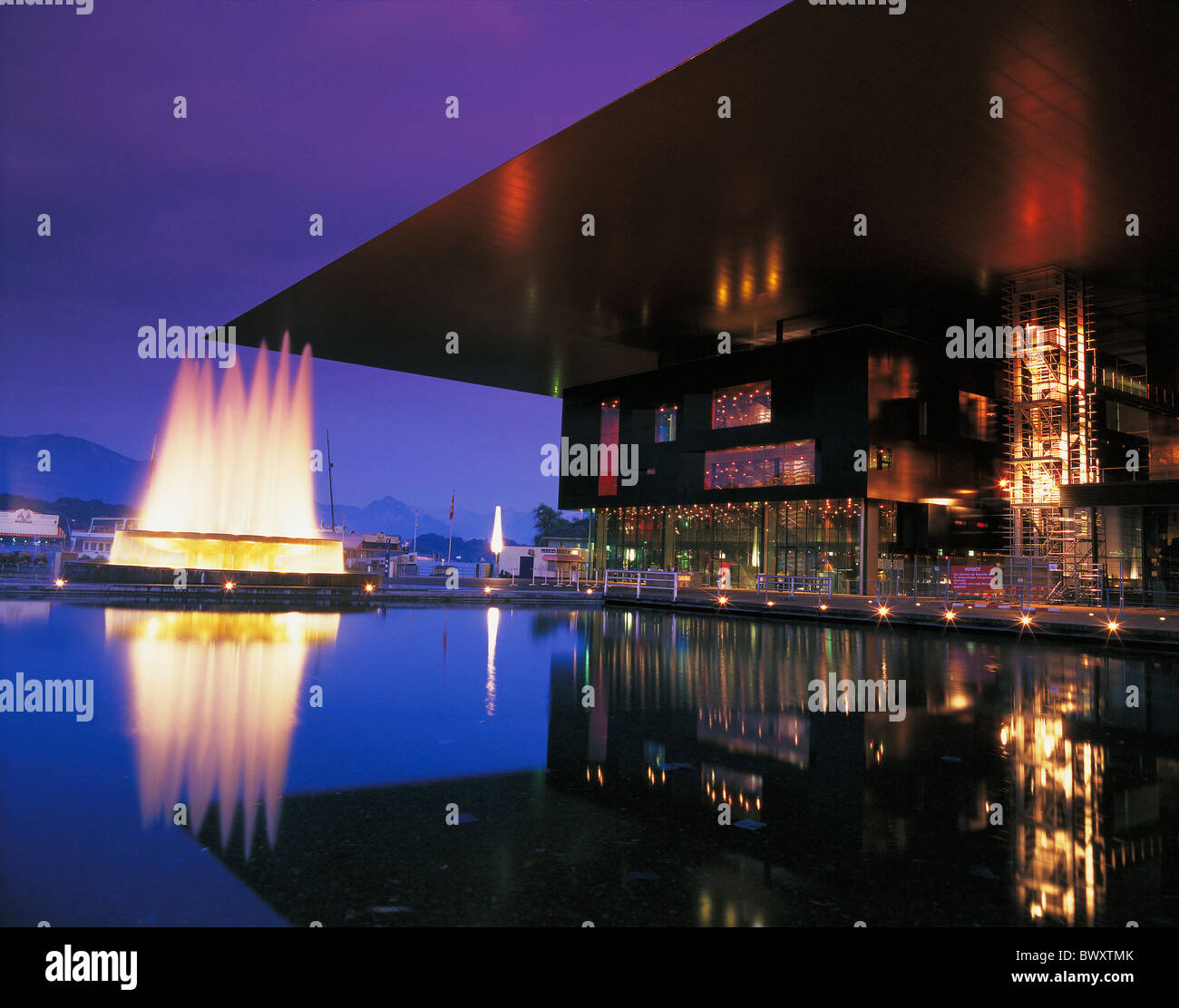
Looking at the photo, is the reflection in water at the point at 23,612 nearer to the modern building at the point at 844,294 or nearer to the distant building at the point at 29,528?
the modern building at the point at 844,294

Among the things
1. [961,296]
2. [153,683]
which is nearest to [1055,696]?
[153,683]

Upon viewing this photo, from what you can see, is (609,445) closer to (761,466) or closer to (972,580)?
(761,466)

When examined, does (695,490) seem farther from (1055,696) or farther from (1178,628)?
(1055,696)

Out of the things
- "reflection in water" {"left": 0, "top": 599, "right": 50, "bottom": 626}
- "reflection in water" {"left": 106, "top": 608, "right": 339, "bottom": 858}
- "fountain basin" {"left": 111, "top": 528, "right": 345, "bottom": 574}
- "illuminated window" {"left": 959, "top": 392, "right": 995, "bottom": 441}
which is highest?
"illuminated window" {"left": 959, "top": 392, "right": 995, "bottom": 441}

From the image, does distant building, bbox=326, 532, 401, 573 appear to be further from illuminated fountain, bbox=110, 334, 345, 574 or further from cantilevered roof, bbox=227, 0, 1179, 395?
illuminated fountain, bbox=110, 334, 345, 574

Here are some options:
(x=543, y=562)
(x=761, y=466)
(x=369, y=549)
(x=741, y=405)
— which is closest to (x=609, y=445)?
(x=741, y=405)

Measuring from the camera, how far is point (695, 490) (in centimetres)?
4075

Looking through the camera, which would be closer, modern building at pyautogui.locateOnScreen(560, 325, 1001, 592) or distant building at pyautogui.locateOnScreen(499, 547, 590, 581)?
modern building at pyautogui.locateOnScreen(560, 325, 1001, 592)

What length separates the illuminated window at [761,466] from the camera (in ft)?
117

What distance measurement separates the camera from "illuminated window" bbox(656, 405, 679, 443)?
41.6 m

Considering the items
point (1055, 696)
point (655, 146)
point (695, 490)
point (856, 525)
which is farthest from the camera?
point (695, 490)

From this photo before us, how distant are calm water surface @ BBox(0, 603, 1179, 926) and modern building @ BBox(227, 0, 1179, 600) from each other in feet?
40.6

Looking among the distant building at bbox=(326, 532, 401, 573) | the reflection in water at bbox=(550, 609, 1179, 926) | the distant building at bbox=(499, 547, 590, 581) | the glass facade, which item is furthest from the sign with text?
the distant building at bbox=(499, 547, 590, 581)
